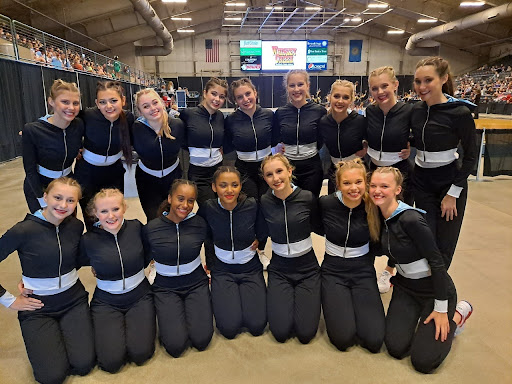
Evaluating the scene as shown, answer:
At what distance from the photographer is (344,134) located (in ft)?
9.52

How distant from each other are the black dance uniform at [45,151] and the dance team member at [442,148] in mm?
2394

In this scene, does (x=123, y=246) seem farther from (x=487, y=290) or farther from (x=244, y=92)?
(x=487, y=290)

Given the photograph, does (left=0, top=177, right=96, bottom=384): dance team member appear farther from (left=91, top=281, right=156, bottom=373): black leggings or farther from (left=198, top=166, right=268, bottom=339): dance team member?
(left=198, top=166, right=268, bottom=339): dance team member

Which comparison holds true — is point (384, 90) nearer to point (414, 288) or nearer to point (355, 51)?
point (414, 288)

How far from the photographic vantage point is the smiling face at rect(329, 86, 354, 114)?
2.78 meters

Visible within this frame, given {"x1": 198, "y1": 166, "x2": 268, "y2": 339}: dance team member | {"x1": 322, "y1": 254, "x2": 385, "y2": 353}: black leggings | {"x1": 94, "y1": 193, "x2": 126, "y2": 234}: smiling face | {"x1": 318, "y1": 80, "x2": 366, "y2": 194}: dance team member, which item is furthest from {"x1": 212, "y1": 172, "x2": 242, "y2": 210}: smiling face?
{"x1": 318, "y1": 80, "x2": 366, "y2": 194}: dance team member

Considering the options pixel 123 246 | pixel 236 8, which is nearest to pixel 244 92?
pixel 123 246

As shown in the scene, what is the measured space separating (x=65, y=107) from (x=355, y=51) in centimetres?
2602

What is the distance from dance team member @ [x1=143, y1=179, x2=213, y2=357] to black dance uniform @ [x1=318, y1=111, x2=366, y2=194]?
1.23 meters

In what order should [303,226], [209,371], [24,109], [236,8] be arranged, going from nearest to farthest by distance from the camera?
[209,371] < [303,226] < [24,109] < [236,8]

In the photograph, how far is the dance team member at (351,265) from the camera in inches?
86.5

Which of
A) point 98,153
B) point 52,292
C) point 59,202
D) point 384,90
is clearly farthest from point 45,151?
point 384,90

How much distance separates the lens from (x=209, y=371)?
2.03 meters

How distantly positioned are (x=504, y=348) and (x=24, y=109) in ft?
32.5
